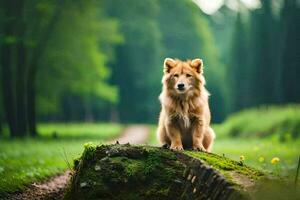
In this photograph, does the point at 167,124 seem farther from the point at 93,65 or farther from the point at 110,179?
the point at 93,65

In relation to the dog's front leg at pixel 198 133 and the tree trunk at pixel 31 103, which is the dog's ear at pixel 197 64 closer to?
the dog's front leg at pixel 198 133

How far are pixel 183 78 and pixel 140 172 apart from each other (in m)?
2.50

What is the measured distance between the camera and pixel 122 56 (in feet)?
227

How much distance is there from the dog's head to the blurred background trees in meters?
14.1

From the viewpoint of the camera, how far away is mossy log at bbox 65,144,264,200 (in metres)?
8.19

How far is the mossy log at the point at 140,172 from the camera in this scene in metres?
8.19

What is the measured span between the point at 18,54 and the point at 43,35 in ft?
7.58

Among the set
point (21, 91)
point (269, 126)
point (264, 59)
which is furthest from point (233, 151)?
point (264, 59)

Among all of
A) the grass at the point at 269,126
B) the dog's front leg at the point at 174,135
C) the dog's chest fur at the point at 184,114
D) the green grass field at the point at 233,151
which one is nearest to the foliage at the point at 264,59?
the grass at the point at 269,126

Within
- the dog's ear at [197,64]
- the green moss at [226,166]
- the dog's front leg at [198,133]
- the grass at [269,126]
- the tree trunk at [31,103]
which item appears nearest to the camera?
the green moss at [226,166]

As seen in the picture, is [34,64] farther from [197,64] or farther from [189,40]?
[189,40]

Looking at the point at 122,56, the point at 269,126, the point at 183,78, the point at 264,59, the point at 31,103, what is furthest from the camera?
the point at 122,56

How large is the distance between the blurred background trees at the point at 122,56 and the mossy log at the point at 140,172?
615 inches

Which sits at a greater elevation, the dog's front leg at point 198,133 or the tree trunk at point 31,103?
the dog's front leg at point 198,133
